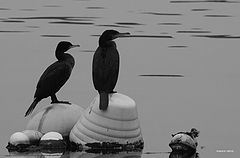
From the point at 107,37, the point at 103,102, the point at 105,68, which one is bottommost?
the point at 103,102

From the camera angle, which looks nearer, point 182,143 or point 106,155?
point 106,155

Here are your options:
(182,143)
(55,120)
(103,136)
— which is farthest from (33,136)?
(182,143)

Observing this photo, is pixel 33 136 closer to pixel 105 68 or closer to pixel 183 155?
pixel 105 68

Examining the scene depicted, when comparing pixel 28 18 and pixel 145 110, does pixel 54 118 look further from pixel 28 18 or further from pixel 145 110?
pixel 28 18

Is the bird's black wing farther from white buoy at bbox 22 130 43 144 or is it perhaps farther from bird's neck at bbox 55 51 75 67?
white buoy at bbox 22 130 43 144

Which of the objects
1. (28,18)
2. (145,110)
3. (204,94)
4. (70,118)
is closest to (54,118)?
(70,118)

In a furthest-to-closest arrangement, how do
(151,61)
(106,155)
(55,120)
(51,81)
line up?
(151,61), (51,81), (55,120), (106,155)

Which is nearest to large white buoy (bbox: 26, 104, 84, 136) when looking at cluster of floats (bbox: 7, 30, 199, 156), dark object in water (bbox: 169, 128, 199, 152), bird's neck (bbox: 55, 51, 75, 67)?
cluster of floats (bbox: 7, 30, 199, 156)

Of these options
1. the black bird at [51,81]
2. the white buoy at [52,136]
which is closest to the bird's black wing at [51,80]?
the black bird at [51,81]

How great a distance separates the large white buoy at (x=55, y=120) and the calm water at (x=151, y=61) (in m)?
0.46

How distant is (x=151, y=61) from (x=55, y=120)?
7.40m

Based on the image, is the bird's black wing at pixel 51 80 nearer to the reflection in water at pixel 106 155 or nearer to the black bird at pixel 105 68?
the black bird at pixel 105 68

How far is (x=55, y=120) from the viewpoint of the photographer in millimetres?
13812

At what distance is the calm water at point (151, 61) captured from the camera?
1504 centimetres
